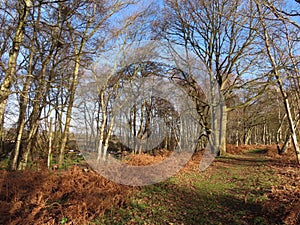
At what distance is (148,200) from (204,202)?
1.41m

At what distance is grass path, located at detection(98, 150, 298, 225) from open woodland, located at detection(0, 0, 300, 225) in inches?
1.1

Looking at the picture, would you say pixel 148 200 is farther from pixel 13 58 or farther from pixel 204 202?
pixel 13 58

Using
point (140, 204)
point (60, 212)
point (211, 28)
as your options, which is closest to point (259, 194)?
point (140, 204)

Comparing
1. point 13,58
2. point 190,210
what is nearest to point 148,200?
point 190,210

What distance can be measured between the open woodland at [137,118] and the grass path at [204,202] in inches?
1.1

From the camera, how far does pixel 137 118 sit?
6.48 metres

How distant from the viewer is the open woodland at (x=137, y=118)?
421 cm

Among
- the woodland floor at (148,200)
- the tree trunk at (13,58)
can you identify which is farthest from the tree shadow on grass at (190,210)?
the tree trunk at (13,58)

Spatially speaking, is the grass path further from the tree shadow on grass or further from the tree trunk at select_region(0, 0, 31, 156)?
the tree trunk at select_region(0, 0, 31, 156)

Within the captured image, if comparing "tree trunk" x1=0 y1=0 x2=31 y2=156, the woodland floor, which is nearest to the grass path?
the woodland floor

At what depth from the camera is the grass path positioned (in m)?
4.04

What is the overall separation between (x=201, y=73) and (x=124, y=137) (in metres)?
4.22

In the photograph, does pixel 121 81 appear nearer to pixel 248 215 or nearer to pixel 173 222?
pixel 173 222

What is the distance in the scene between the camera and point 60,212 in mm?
3844
